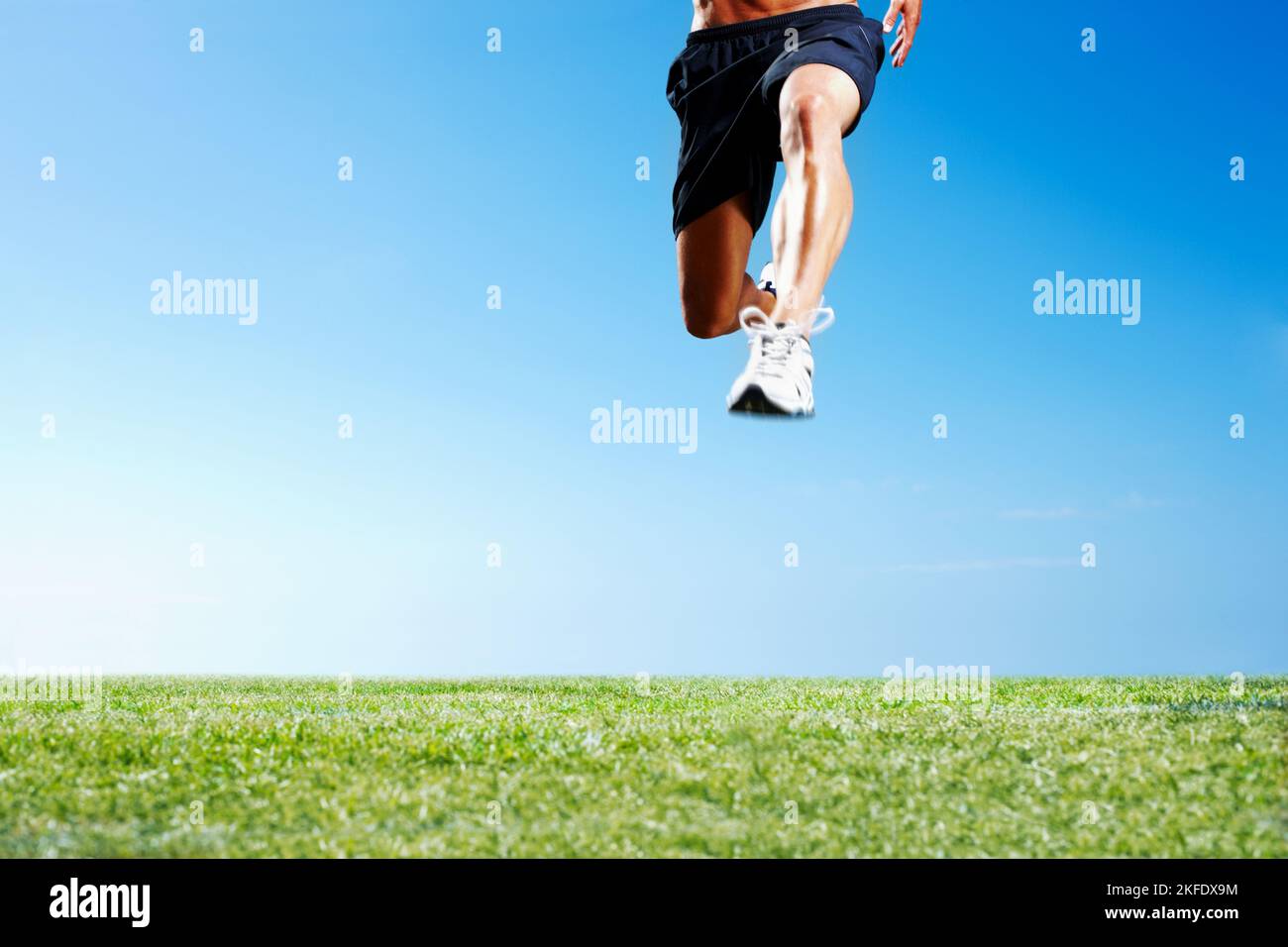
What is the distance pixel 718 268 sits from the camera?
7.34m

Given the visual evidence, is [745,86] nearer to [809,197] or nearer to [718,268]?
[718,268]

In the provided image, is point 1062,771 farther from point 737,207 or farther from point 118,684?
point 118,684

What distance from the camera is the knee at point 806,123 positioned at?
571 cm

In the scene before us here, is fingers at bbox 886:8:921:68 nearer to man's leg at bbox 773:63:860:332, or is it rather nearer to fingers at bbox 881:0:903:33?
fingers at bbox 881:0:903:33

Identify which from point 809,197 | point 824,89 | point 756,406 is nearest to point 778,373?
point 756,406

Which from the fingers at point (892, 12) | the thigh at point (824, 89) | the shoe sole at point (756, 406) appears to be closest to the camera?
the shoe sole at point (756, 406)

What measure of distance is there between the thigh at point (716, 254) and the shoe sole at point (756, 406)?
6.50 feet

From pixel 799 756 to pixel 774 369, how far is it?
2169 millimetres

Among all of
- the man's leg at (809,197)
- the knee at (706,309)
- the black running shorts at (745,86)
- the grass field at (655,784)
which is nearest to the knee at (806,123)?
the man's leg at (809,197)

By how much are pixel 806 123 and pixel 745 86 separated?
117 centimetres

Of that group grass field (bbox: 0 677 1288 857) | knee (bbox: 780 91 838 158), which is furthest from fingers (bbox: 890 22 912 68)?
grass field (bbox: 0 677 1288 857)
